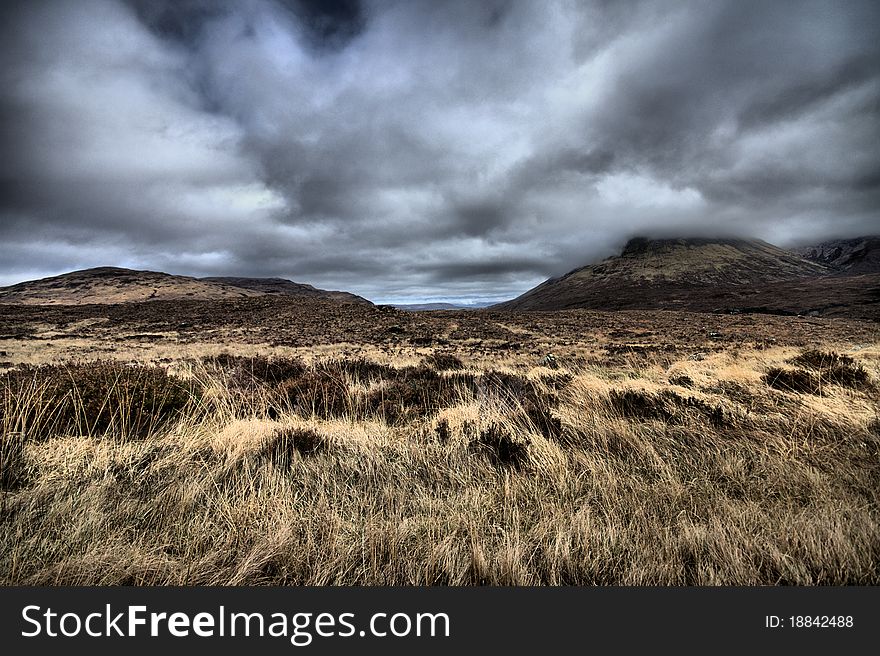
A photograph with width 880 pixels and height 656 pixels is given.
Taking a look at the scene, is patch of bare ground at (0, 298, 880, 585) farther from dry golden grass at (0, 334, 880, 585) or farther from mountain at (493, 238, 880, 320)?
mountain at (493, 238, 880, 320)

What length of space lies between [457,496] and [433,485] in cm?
39

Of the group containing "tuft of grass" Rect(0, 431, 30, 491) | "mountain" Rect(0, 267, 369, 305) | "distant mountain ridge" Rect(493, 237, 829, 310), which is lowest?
"tuft of grass" Rect(0, 431, 30, 491)

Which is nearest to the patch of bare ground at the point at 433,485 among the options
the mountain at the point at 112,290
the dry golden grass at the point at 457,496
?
the dry golden grass at the point at 457,496

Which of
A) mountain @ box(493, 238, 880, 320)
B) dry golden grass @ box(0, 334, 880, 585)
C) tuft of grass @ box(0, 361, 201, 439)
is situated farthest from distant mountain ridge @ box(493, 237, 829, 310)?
tuft of grass @ box(0, 361, 201, 439)

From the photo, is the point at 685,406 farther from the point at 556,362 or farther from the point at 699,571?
the point at 556,362

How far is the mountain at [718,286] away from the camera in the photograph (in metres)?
60.0

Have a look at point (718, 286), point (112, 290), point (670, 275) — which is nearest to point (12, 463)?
→ point (112, 290)

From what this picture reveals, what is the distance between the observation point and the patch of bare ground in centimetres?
206

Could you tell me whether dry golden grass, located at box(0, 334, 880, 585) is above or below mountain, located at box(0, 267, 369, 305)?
below

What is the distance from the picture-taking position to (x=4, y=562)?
6.53ft

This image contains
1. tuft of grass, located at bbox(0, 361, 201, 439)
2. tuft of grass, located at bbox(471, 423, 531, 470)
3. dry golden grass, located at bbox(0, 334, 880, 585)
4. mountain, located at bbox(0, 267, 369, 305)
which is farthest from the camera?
mountain, located at bbox(0, 267, 369, 305)

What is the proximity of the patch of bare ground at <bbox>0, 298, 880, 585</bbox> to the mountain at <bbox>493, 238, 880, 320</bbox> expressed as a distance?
59.5 meters

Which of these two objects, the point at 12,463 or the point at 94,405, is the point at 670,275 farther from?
the point at 12,463

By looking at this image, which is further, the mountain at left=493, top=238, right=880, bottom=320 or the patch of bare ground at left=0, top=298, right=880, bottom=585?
the mountain at left=493, top=238, right=880, bottom=320
